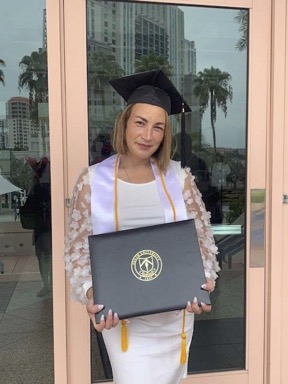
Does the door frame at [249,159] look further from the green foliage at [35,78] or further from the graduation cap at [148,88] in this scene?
the graduation cap at [148,88]

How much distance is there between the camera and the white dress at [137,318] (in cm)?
158

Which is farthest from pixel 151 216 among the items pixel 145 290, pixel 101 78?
pixel 101 78

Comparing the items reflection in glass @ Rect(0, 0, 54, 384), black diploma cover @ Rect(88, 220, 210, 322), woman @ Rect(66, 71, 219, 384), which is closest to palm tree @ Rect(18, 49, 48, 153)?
reflection in glass @ Rect(0, 0, 54, 384)

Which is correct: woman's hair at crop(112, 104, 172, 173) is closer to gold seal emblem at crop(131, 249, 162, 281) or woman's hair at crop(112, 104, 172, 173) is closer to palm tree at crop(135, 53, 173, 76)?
gold seal emblem at crop(131, 249, 162, 281)

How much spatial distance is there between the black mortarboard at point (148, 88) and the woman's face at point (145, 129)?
3 cm

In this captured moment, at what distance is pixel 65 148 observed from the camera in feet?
7.25

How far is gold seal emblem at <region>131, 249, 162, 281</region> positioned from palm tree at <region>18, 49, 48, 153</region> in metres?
1.04

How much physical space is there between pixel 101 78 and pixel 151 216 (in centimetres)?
97

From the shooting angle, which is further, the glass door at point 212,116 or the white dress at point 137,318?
the glass door at point 212,116

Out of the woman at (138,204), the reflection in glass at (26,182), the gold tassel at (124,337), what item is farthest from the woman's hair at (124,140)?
the reflection in glass at (26,182)

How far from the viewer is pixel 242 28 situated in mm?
2391

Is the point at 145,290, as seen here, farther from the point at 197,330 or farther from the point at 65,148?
the point at 197,330

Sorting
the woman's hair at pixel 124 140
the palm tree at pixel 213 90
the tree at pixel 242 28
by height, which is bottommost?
the woman's hair at pixel 124 140

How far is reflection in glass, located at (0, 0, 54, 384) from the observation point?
7.34 ft
